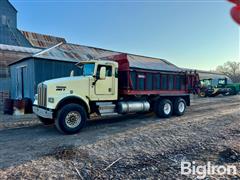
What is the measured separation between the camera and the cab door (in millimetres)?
8211

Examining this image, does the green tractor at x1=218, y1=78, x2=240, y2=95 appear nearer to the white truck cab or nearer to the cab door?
the cab door

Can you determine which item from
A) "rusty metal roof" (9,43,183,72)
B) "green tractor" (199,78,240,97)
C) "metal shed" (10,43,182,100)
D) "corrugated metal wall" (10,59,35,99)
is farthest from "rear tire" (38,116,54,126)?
"green tractor" (199,78,240,97)

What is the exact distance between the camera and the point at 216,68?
88375 millimetres

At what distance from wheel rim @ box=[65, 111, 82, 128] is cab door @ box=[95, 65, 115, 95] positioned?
4.22ft

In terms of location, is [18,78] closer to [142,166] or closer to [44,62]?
[44,62]

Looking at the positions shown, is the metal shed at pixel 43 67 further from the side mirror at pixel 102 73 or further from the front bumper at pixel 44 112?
the front bumper at pixel 44 112

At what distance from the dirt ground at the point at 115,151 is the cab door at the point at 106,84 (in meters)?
1.43

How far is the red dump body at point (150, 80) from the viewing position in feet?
30.5

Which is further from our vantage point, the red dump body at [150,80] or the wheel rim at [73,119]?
the red dump body at [150,80]

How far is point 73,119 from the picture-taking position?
7.25 m

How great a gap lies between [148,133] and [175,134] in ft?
2.88

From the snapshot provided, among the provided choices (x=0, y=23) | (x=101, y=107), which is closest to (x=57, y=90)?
(x=101, y=107)

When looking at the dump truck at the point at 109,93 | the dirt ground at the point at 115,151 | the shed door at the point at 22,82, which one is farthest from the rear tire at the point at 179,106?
the shed door at the point at 22,82

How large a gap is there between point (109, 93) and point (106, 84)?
1.33ft
